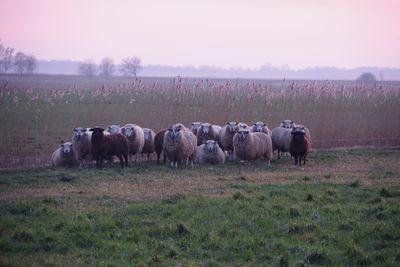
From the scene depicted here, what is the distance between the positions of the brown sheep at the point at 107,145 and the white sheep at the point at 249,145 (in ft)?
13.5

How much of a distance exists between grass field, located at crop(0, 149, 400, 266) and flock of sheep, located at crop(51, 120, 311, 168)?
3.02 m

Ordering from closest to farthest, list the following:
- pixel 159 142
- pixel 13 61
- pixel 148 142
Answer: pixel 159 142
pixel 148 142
pixel 13 61

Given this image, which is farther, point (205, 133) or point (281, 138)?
point (205, 133)

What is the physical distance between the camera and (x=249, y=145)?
67.9ft

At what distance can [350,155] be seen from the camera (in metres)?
21.8

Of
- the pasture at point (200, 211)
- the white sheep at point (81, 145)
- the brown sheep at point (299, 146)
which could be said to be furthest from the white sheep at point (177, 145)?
the brown sheep at point (299, 146)

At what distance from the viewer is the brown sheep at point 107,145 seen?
19.0 m

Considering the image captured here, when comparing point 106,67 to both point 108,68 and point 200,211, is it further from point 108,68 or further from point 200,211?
point 200,211

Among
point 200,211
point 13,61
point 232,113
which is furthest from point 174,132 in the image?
point 13,61

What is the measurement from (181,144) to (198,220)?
906 cm

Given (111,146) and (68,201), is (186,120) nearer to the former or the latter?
(111,146)

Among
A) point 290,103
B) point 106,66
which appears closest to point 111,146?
point 290,103

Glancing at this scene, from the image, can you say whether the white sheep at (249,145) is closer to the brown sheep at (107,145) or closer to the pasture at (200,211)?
the pasture at (200,211)

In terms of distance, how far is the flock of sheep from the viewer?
19.3 metres
